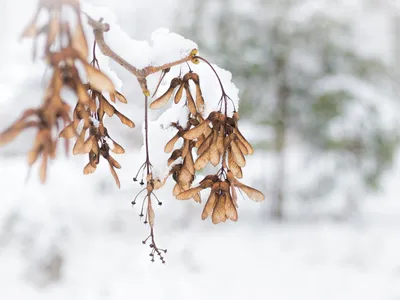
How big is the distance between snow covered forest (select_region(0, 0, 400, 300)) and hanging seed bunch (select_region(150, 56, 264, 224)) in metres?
2.25

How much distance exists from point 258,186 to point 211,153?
11.6 ft

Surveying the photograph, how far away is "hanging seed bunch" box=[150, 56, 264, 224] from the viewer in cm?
45

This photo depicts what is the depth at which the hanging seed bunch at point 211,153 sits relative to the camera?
0.45 metres

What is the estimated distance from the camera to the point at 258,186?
12.9 feet

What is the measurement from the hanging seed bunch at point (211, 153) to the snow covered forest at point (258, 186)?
225cm

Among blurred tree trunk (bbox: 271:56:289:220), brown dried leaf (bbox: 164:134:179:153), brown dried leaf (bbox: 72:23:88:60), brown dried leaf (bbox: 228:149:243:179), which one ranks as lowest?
brown dried leaf (bbox: 228:149:243:179)

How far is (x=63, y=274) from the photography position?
2.86 meters

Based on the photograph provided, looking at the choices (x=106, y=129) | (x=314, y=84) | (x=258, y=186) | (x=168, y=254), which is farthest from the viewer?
(x=258, y=186)

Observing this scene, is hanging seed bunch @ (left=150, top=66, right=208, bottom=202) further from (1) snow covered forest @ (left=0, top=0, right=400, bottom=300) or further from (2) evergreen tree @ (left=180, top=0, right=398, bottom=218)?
(2) evergreen tree @ (left=180, top=0, right=398, bottom=218)

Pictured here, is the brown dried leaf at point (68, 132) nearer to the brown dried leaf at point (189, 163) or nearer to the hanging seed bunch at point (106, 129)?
the hanging seed bunch at point (106, 129)

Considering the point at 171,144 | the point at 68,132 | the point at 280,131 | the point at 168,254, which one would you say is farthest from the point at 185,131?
the point at 280,131

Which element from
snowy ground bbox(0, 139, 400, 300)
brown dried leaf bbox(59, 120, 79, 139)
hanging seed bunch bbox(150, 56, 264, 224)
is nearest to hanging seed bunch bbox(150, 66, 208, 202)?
hanging seed bunch bbox(150, 56, 264, 224)

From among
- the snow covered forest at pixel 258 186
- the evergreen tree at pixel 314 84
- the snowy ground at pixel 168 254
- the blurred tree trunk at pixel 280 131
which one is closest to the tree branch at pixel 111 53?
the snowy ground at pixel 168 254

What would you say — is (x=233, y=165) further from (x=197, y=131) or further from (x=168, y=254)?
(x=168, y=254)
